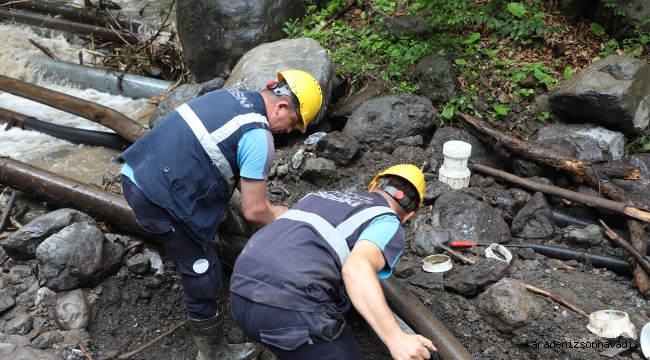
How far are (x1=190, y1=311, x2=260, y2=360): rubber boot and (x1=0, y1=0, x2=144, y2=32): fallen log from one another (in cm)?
779

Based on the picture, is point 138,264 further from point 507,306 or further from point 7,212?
point 507,306

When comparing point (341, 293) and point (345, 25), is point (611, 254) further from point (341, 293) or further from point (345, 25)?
point (345, 25)

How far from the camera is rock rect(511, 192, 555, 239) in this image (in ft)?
16.9

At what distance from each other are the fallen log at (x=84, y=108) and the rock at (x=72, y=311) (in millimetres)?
2440

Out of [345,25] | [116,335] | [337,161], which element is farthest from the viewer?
[345,25]

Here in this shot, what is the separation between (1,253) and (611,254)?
5.33m

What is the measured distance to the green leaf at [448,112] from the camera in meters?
6.62

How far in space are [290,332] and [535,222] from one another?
3130 mm

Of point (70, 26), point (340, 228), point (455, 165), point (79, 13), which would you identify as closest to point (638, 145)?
point (455, 165)

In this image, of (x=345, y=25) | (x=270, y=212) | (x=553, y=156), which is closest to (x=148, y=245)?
(x=270, y=212)

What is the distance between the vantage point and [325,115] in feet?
23.1

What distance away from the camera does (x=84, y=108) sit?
7125 mm

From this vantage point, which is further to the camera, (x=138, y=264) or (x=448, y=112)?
(x=448, y=112)

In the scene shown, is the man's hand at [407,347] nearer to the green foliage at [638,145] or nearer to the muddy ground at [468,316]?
the muddy ground at [468,316]
